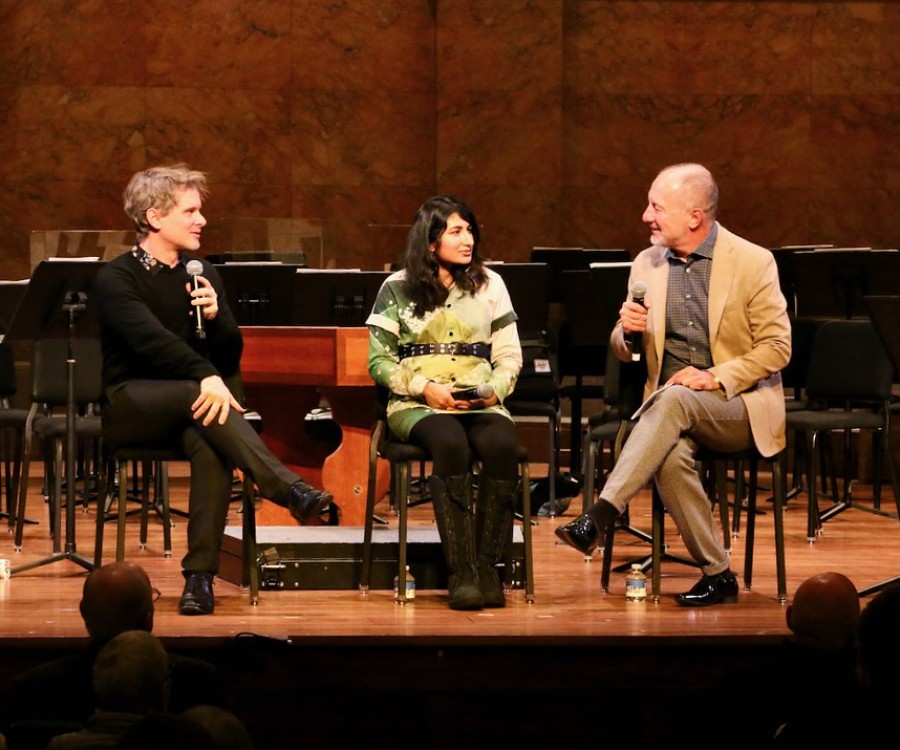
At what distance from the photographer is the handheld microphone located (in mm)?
5027

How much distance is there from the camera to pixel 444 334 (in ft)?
17.0

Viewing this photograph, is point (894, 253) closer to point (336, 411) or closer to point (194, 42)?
point (336, 411)

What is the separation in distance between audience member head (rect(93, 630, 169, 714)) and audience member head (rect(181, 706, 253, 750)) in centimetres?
A: 12

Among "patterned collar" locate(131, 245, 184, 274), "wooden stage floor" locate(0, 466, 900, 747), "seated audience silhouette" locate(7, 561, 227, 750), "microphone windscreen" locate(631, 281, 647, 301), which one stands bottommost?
"wooden stage floor" locate(0, 466, 900, 747)

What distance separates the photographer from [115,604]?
10.3ft

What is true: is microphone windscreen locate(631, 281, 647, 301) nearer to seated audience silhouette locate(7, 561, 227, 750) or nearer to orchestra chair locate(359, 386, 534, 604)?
orchestra chair locate(359, 386, 534, 604)

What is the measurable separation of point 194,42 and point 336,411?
202 inches

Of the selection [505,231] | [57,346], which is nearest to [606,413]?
[57,346]

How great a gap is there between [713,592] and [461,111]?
6202mm

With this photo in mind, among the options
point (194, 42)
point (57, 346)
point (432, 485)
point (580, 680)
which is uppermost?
point (194, 42)

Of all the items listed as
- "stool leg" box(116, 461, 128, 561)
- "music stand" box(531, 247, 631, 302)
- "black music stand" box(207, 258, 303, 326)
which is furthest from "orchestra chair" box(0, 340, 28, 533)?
"music stand" box(531, 247, 631, 302)

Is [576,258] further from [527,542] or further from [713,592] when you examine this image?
[713,592]

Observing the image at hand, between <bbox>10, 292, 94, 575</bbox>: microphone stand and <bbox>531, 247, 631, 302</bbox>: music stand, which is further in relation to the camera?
<bbox>531, 247, 631, 302</bbox>: music stand

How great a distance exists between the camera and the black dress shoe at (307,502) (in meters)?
4.82
